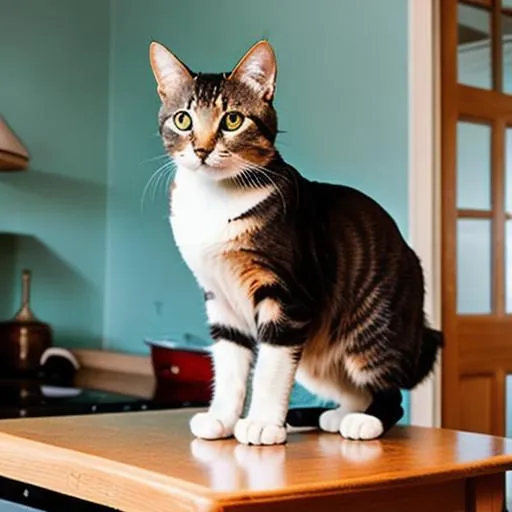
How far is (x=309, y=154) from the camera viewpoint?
232cm

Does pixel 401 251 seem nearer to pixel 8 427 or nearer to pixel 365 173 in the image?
pixel 8 427

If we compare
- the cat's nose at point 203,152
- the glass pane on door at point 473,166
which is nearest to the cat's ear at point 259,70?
the cat's nose at point 203,152

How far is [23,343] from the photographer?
2568 millimetres

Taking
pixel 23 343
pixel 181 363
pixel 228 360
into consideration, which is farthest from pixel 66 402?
pixel 228 360

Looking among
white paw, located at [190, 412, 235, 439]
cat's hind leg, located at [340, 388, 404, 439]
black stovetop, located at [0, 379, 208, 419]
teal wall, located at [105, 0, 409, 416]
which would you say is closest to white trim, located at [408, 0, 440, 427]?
teal wall, located at [105, 0, 409, 416]

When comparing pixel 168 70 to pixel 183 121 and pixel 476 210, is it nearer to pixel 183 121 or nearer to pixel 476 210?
pixel 183 121

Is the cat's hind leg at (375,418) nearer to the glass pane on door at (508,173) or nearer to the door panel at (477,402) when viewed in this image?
the door panel at (477,402)

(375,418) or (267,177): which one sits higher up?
(267,177)

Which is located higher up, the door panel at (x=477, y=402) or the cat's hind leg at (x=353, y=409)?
the cat's hind leg at (x=353, y=409)

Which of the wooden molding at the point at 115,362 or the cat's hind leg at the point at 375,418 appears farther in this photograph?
the wooden molding at the point at 115,362

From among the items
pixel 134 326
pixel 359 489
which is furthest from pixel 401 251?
pixel 134 326

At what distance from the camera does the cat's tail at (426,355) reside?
1158 millimetres

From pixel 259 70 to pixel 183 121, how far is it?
103mm

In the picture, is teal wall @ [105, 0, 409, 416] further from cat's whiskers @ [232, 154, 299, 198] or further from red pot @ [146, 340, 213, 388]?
cat's whiskers @ [232, 154, 299, 198]
